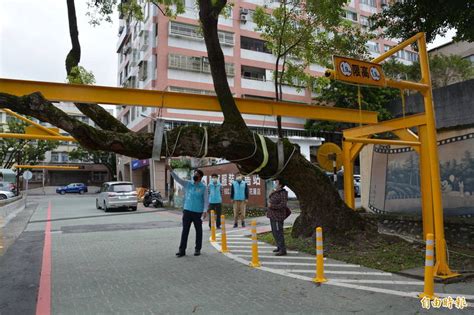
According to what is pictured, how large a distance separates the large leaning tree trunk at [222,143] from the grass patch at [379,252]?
350 mm

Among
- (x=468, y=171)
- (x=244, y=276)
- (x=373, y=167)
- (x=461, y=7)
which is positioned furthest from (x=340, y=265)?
(x=461, y=7)

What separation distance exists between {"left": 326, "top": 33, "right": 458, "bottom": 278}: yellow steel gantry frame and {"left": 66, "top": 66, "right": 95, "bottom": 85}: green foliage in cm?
462

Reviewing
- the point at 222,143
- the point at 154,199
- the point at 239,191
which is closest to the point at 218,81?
the point at 222,143

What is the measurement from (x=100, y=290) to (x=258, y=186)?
42.6 feet

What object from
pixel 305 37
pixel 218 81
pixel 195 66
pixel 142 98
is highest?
pixel 195 66

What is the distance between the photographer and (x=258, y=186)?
18.6 metres

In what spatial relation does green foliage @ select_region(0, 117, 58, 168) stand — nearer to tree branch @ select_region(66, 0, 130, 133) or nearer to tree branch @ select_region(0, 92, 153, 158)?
tree branch @ select_region(66, 0, 130, 133)

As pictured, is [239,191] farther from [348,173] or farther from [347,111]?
[347,111]

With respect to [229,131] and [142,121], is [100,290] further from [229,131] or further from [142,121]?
[142,121]

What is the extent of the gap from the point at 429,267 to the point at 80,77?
692 centimetres

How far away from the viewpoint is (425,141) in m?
7.62

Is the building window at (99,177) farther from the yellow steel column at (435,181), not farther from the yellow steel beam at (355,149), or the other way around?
the yellow steel column at (435,181)

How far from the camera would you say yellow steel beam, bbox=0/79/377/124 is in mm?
7062

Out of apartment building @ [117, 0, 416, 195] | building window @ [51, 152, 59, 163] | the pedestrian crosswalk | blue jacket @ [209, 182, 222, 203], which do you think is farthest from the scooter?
building window @ [51, 152, 59, 163]
